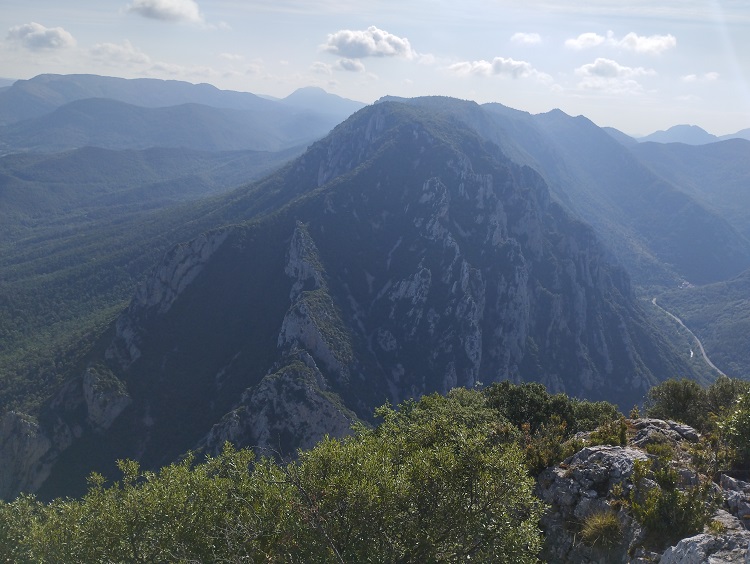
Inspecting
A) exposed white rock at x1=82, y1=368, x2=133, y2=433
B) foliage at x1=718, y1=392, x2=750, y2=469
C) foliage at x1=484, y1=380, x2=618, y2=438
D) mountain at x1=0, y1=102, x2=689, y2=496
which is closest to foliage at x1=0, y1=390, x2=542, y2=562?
foliage at x1=718, y1=392, x2=750, y2=469

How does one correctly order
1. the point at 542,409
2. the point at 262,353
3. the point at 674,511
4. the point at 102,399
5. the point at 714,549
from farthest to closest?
1. the point at 262,353
2. the point at 102,399
3. the point at 542,409
4. the point at 674,511
5. the point at 714,549

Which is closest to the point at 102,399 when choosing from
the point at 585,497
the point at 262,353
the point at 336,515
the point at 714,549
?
the point at 262,353

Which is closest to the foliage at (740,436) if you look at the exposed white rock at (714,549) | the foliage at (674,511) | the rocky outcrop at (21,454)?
the foliage at (674,511)

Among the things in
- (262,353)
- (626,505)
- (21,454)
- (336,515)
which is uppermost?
(336,515)

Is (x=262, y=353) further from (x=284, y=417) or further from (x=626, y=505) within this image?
(x=626, y=505)

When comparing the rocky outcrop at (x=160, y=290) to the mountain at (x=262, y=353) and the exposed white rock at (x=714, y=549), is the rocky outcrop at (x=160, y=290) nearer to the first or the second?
the mountain at (x=262, y=353)

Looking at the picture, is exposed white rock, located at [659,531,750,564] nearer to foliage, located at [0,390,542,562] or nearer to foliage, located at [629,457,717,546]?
foliage, located at [629,457,717,546]
